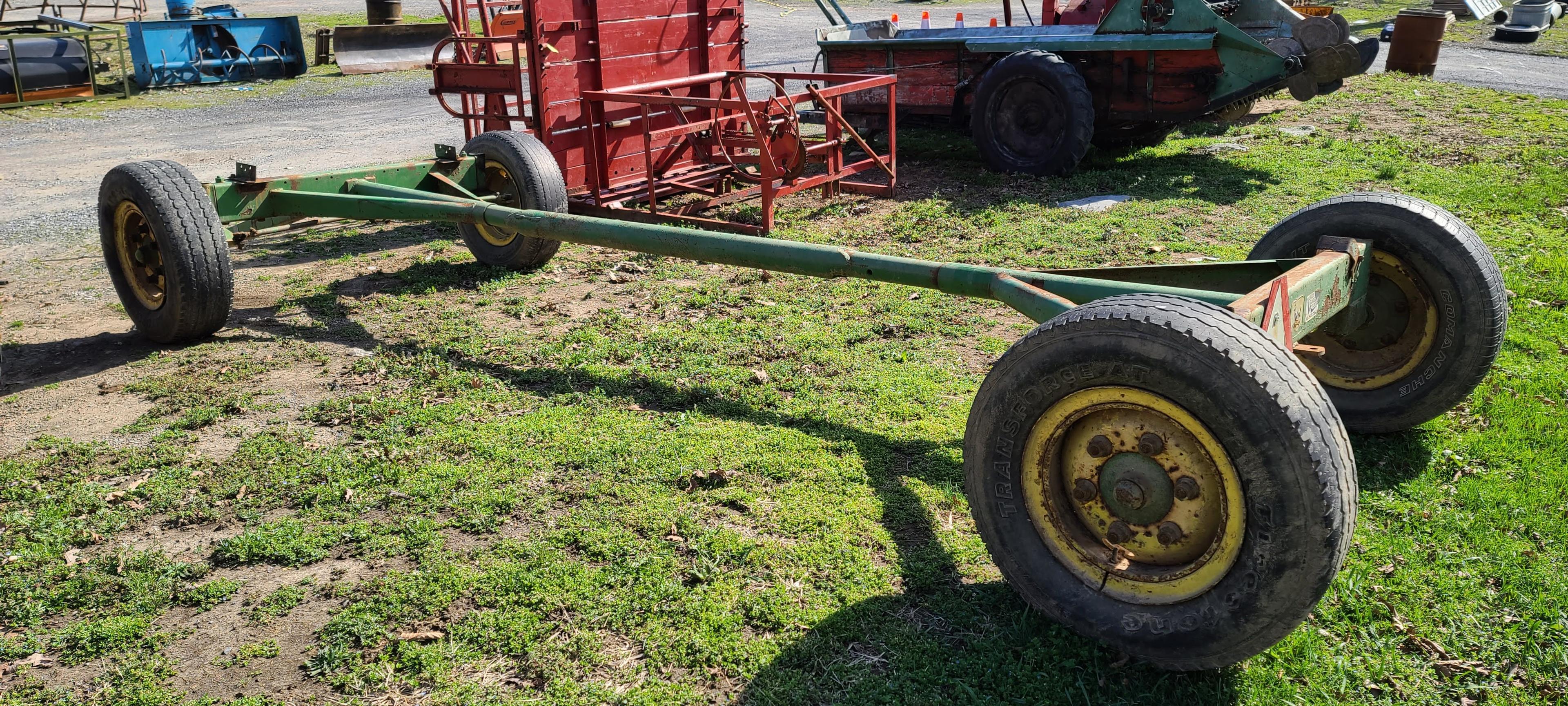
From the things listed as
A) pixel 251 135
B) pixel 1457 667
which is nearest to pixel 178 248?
pixel 1457 667

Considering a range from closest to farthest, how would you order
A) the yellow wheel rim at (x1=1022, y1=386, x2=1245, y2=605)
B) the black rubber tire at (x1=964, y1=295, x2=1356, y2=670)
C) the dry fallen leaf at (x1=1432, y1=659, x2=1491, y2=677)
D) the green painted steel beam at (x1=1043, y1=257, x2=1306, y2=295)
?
the black rubber tire at (x1=964, y1=295, x2=1356, y2=670) → the yellow wheel rim at (x1=1022, y1=386, x2=1245, y2=605) → the dry fallen leaf at (x1=1432, y1=659, x2=1491, y2=677) → the green painted steel beam at (x1=1043, y1=257, x2=1306, y2=295)

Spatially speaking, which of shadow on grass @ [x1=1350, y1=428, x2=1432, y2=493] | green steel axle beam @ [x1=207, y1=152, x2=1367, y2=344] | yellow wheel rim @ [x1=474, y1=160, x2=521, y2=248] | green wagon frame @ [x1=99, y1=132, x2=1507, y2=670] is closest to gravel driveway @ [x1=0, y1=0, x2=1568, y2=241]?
green steel axle beam @ [x1=207, y1=152, x2=1367, y2=344]

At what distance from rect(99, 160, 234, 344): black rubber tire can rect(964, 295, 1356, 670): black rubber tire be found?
14.9 feet

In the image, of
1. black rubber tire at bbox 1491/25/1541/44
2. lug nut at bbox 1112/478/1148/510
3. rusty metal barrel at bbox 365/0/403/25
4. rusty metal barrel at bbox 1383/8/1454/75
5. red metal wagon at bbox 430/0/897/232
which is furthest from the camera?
rusty metal barrel at bbox 365/0/403/25

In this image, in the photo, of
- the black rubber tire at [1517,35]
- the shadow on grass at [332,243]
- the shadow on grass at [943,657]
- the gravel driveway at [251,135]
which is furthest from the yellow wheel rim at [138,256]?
the black rubber tire at [1517,35]

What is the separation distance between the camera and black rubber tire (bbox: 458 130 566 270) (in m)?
7.23

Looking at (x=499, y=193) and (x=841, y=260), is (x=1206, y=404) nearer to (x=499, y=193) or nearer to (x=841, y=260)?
(x=841, y=260)

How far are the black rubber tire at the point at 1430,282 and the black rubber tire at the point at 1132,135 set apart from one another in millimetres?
6218

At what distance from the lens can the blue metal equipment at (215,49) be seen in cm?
1719

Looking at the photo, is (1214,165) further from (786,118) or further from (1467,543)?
(1467,543)

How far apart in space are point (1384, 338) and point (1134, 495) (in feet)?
6.71

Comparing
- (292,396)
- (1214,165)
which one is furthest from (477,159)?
(1214,165)

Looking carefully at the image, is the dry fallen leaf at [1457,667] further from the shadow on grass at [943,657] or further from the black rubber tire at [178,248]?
the black rubber tire at [178,248]

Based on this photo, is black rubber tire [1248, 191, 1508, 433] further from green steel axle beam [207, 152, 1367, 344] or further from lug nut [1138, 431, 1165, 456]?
lug nut [1138, 431, 1165, 456]
